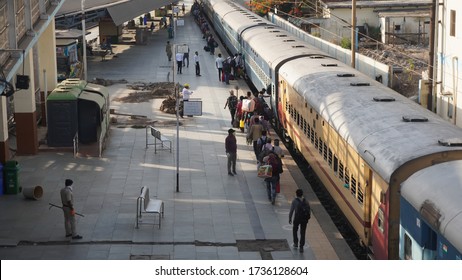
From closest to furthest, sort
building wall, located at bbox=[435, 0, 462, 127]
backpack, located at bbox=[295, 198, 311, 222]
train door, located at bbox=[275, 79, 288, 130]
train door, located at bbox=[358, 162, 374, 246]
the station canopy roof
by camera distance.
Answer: train door, located at bbox=[358, 162, 374, 246] < backpack, located at bbox=[295, 198, 311, 222] < train door, located at bbox=[275, 79, 288, 130] < building wall, located at bbox=[435, 0, 462, 127] < the station canopy roof

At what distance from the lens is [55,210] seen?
21.1 m

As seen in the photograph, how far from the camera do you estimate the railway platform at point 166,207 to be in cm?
1806

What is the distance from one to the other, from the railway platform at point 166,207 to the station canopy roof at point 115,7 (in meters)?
20.3

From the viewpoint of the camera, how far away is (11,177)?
22.5 m

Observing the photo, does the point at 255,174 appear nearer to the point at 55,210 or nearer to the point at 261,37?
the point at 55,210

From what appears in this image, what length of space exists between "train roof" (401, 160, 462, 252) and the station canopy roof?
36986mm

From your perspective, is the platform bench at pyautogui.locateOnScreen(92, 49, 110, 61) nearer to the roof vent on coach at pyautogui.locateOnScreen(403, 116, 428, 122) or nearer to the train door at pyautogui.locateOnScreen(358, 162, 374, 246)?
the roof vent on coach at pyautogui.locateOnScreen(403, 116, 428, 122)

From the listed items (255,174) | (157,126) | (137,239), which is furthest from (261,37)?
(137,239)

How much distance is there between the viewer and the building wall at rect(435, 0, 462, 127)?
31.5 meters

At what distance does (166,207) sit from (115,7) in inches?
1402

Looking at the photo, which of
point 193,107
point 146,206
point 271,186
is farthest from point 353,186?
point 193,107

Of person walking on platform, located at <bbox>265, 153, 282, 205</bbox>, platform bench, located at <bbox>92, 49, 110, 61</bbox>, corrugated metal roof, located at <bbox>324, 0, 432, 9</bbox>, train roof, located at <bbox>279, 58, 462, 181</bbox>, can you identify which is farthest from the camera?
corrugated metal roof, located at <bbox>324, 0, 432, 9</bbox>

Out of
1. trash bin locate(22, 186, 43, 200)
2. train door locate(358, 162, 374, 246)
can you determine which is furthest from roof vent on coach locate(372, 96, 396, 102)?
trash bin locate(22, 186, 43, 200)

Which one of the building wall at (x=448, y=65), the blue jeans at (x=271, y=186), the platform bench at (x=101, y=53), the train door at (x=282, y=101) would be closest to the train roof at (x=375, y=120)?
the blue jeans at (x=271, y=186)
